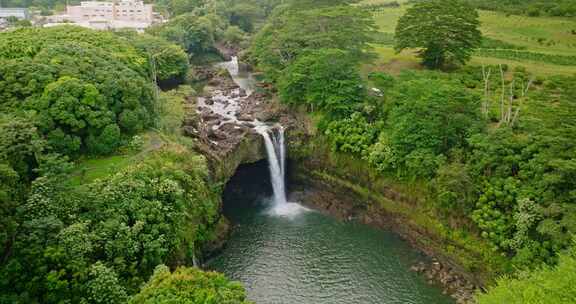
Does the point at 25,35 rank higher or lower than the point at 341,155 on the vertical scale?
higher

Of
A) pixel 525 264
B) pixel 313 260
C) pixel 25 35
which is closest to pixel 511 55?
pixel 525 264

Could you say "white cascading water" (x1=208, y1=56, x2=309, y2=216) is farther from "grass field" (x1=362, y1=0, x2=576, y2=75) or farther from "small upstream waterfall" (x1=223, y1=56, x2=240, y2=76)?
"small upstream waterfall" (x1=223, y1=56, x2=240, y2=76)

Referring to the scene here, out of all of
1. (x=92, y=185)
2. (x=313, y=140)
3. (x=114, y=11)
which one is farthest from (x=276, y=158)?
(x=114, y=11)

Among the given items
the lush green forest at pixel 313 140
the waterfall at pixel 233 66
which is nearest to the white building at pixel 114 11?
the waterfall at pixel 233 66

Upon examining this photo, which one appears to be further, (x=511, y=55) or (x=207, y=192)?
(x=511, y=55)

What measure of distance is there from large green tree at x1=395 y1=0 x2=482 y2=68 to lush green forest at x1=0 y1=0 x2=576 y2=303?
15 centimetres

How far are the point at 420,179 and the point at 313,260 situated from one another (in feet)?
31.5

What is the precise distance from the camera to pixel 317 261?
1126 inches

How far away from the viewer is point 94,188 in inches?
909

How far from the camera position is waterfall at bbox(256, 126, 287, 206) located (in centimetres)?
3741

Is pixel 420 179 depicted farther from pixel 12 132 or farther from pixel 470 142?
pixel 12 132

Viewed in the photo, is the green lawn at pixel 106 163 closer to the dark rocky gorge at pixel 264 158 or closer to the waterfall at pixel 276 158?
the dark rocky gorge at pixel 264 158

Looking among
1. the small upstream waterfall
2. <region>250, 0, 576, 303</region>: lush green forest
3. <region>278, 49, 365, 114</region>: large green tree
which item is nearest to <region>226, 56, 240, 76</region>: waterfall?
the small upstream waterfall

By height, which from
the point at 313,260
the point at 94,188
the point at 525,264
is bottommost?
the point at 313,260
